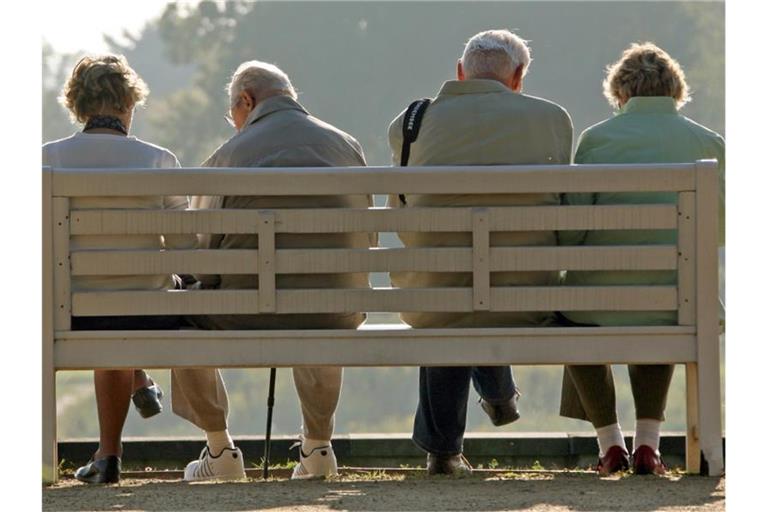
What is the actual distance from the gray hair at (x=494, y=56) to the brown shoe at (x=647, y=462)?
141 centimetres

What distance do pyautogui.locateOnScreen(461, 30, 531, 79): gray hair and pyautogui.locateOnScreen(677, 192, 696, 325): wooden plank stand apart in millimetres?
872

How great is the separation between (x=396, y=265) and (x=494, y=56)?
0.97m

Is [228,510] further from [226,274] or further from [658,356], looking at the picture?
[658,356]

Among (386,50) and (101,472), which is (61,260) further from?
(386,50)

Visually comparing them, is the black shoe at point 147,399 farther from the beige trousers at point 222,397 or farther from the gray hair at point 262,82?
the gray hair at point 262,82

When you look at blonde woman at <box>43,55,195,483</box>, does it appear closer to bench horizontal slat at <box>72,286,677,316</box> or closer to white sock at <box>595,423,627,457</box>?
bench horizontal slat at <box>72,286,677,316</box>

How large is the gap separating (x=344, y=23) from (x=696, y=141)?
6176 cm

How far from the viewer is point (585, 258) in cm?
558

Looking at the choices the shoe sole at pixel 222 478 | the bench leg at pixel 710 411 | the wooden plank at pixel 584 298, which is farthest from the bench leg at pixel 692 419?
the shoe sole at pixel 222 478

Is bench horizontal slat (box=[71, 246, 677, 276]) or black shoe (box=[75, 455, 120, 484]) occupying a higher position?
bench horizontal slat (box=[71, 246, 677, 276])

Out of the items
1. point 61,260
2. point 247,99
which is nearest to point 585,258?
point 247,99

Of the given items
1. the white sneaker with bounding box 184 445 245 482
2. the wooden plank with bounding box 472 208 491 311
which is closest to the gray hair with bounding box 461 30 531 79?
the wooden plank with bounding box 472 208 491 311

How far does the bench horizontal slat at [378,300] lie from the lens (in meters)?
5.56

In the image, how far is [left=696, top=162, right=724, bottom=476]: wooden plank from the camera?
219 inches
